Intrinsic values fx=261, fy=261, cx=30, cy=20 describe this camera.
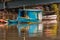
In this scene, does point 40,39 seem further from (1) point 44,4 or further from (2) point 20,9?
(1) point 44,4

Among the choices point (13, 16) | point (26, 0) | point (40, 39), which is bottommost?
point (40, 39)

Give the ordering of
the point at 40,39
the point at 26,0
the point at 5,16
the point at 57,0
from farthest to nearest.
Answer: the point at 57,0 → the point at 26,0 → the point at 5,16 → the point at 40,39

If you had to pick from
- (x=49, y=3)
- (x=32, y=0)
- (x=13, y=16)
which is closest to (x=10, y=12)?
(x=13, y=16)

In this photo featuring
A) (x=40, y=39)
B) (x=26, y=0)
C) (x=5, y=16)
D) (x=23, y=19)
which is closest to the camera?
(x=40, y=39)

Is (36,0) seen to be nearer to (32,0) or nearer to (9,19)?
(32,0)

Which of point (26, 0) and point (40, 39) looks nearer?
point (40, 39)

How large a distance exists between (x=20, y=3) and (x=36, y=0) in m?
2.52

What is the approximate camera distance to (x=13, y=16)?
33.1m

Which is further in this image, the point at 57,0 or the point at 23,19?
the point at 57,0

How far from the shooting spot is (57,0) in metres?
37.6

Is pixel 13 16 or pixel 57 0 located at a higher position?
pixel 57 0

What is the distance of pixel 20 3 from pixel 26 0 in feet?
3.23

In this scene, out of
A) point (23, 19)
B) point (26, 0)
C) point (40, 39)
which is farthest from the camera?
point (26, 0)

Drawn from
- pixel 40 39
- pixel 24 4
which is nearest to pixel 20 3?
pixel 24 4
